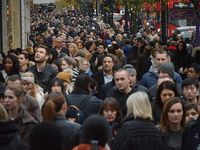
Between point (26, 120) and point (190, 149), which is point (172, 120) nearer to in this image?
point (190, 149)

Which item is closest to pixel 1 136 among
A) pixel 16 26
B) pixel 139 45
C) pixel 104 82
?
pixel 104 82

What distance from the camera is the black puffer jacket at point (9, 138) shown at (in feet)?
27.2

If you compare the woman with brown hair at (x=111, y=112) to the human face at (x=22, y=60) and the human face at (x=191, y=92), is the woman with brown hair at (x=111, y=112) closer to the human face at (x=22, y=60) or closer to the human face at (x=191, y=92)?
the human face at (x=191, y=92)

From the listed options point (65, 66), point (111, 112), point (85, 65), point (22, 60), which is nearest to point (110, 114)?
point (111, 112)

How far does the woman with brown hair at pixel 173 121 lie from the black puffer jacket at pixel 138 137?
1.80ft

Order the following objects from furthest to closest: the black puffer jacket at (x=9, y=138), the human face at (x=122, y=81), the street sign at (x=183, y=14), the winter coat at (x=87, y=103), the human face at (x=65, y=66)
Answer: the street sign at (x=183, y=14) → the human face at (x=65, y=66) → the human face at (x=122, y=81) → the winter coat at (x=87, y=103) → the black puffer jacket at (x=9, y=138)

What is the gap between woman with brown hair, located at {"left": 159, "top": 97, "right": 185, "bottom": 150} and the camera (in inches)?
387

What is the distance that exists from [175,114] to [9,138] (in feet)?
7.98

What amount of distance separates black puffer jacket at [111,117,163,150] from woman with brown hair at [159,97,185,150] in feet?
1.80

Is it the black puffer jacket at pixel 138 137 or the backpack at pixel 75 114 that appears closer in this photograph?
the black puffer jacket at pixel 138 137

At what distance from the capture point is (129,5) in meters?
42.0

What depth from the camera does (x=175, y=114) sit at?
987cm

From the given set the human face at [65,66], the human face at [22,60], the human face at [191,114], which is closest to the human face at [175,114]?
the human face at [191,114]

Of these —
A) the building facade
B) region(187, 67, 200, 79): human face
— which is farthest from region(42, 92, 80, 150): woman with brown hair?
the building facade
